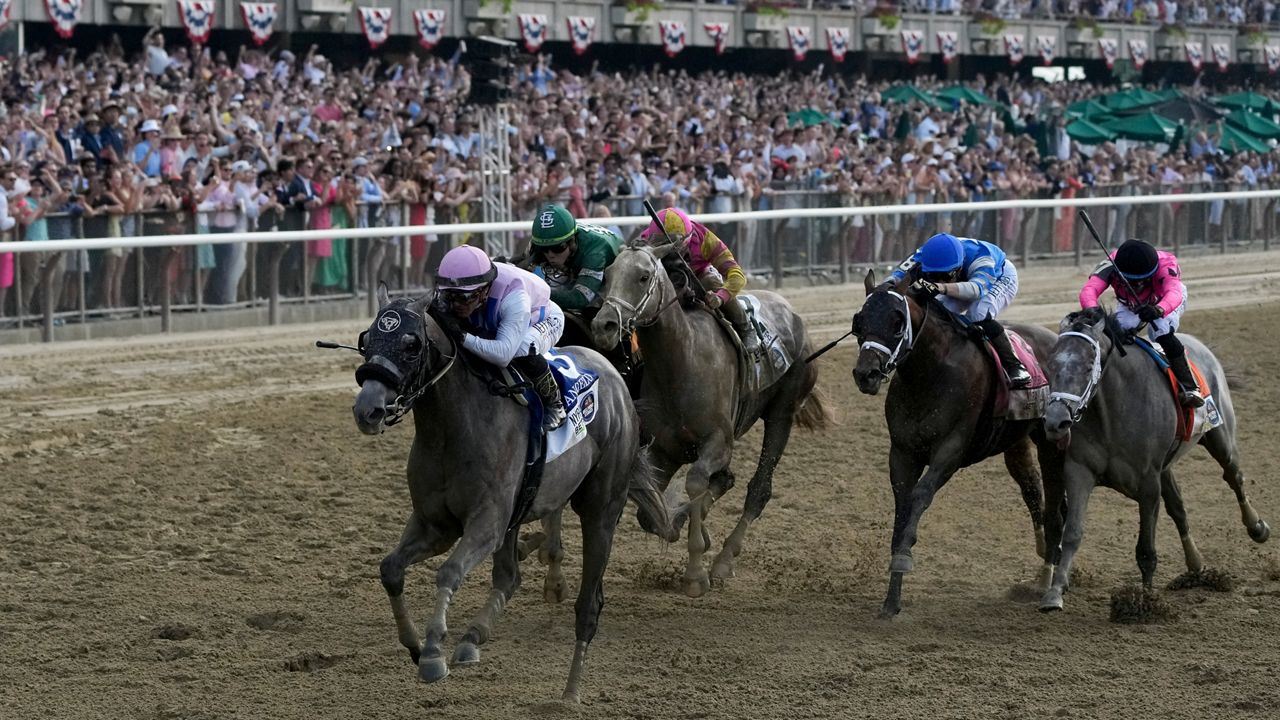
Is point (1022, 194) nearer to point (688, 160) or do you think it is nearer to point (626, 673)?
point (688, 160)

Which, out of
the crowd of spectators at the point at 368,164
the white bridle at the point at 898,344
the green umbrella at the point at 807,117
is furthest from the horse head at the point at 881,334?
the green umbrella at the point at 807,117

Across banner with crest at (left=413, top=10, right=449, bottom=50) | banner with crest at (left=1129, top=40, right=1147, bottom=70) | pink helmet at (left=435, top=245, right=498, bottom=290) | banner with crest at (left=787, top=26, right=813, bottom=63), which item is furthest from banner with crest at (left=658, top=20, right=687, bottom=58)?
pink helmet at (left=435, top=245, right=498, bottom=290)

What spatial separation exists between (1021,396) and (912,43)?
30.6 metres

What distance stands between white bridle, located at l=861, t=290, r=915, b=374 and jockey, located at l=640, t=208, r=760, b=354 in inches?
43.6

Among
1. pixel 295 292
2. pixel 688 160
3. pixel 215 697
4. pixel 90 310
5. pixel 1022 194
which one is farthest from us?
pixel 1022 194

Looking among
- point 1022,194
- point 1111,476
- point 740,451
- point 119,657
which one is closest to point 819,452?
point 740,451

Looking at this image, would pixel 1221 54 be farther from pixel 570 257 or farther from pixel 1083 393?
pixel 570 257

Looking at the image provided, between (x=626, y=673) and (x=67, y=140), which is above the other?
(x=67, y=140)

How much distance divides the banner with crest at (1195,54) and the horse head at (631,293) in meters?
38.7

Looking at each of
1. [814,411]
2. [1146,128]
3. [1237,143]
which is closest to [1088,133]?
[1146,128]

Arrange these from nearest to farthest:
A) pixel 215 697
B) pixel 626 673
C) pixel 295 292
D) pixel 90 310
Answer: pixel 215 697
pixel 626 673
pixel 90 310
pixel 295 292

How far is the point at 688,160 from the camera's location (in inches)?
673

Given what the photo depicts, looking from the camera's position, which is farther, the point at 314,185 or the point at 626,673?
the point at 314,185

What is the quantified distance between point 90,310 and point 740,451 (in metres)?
4.68
